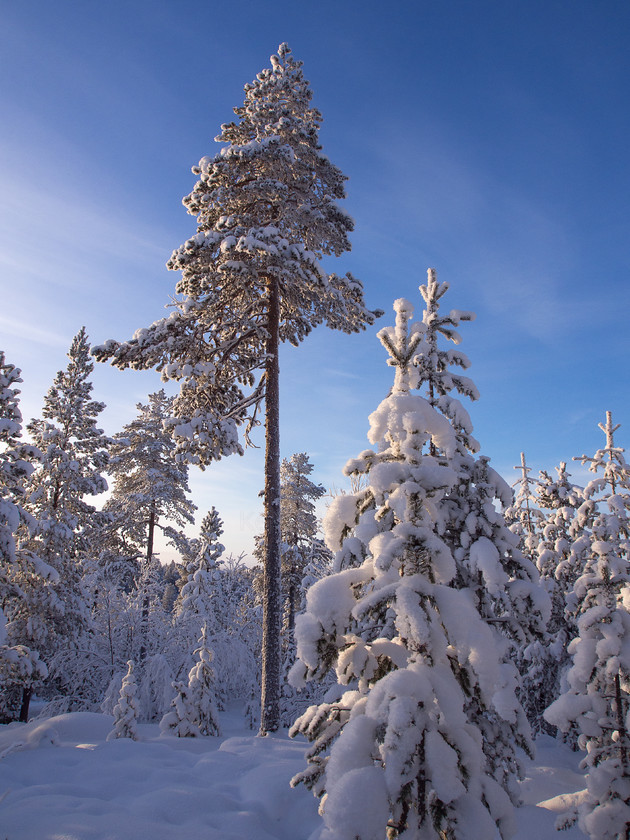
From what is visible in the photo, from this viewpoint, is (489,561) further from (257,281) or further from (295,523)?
(295,523)

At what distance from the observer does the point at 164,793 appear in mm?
5754

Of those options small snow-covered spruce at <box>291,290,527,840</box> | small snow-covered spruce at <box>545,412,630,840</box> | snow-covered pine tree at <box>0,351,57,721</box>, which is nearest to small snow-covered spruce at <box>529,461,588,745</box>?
small snow-covered spruce at <box>545,412,630,840</box>

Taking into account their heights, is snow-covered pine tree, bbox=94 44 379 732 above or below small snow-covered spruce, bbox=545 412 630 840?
above

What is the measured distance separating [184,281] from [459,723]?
10.6 meters

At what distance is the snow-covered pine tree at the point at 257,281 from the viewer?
10.2 m

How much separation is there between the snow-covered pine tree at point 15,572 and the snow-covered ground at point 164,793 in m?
3.78

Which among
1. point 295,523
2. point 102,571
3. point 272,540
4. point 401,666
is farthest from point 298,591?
point 401,666

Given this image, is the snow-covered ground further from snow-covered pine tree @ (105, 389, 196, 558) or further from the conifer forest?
snow-covered pine tree @ (105, 389, 196, 558)

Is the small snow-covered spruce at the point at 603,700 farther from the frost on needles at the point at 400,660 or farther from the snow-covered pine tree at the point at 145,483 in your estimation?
the snow-covered pine tree at the point at 145,483

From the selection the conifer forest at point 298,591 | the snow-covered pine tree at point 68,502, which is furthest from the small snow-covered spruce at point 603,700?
the snow-covered pine tree at point 68,502

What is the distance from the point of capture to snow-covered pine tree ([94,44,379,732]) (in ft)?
33.6

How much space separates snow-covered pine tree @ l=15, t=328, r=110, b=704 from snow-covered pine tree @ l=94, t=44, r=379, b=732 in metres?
7.25

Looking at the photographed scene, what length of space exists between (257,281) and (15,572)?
37.2ft

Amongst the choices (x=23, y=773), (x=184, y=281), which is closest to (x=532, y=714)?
(x=23, y=773)
